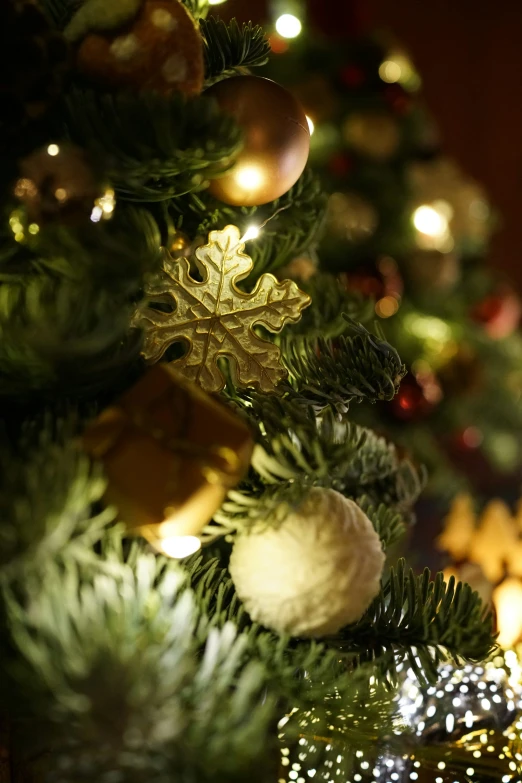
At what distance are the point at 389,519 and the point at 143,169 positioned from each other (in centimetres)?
29

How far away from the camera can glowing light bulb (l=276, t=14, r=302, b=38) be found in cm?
117

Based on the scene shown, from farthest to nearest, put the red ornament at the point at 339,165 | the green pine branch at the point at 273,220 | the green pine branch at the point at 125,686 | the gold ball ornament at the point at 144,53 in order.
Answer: the red ornament at the point at 339,165
the green pine branch at the point at 273,220
the gold ball ornament at the point at 144,53
the green pine branch at the point at 125,686

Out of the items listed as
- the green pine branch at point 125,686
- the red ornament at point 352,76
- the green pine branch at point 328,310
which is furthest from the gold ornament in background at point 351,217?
the green pine branch at point 125,686

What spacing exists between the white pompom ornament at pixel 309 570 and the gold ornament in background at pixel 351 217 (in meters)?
0.62

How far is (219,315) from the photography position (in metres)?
0.46

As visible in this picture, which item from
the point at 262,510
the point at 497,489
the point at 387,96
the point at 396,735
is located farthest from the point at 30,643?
the point at 497,489

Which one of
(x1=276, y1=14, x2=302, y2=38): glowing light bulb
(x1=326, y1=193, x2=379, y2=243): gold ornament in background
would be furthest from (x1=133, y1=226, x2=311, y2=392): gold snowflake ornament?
(x1=276, y1=14, x2=302, y2=38): glowing light bulb

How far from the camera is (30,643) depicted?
1.01 ft

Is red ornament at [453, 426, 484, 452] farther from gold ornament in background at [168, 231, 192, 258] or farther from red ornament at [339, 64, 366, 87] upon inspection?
gold ornament in background at [168, 231, 192, 258]

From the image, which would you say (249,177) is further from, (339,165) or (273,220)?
(339,165)

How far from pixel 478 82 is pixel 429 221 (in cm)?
98

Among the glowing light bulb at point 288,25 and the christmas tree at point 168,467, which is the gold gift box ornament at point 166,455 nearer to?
the christmas tree at point 168,467

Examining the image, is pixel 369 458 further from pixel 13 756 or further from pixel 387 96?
pixel 387 96

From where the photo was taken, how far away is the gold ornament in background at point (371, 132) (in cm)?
130
